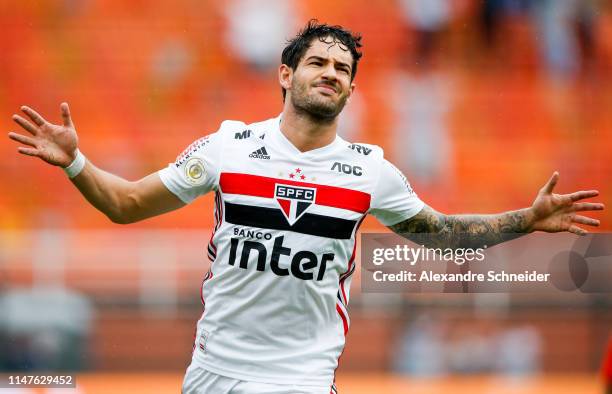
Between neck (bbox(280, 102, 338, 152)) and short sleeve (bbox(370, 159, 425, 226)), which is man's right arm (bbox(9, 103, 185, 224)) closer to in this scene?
neck (bbox(280, 102, 338, 152))

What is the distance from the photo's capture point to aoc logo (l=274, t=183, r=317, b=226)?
13.5ft

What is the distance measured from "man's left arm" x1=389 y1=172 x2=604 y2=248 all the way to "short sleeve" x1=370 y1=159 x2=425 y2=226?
48 millimetres

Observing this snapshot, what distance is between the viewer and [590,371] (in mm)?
10992

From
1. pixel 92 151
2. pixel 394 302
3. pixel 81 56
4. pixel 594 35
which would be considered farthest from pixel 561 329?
pixel 81 56

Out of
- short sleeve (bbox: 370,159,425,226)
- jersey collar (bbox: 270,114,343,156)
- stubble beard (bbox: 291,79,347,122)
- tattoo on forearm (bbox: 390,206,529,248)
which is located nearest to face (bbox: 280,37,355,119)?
stubble beard (bbox: 291,79,347,122)

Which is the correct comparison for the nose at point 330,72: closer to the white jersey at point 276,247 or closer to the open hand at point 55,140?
the white jersey at point 276,247

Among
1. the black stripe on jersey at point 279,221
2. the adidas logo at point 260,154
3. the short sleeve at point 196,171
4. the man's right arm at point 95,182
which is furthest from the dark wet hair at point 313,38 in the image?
the man's right arm at point 95,182

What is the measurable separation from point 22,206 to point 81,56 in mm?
2219

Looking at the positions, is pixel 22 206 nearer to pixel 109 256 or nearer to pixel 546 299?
pixel 109 256

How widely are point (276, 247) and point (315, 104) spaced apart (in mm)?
594

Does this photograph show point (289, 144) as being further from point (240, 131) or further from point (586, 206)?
point (586, 206)

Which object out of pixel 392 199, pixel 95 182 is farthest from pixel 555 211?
pixel 95 182

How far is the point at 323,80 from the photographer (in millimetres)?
4207

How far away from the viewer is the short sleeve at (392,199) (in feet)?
14.2
